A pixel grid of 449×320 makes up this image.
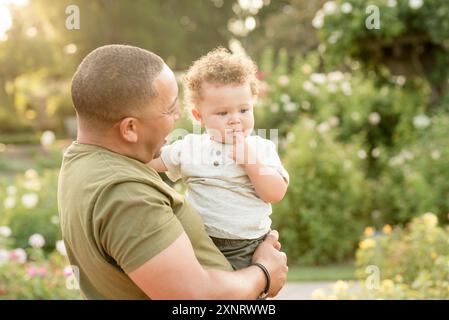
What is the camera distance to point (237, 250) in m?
2.12

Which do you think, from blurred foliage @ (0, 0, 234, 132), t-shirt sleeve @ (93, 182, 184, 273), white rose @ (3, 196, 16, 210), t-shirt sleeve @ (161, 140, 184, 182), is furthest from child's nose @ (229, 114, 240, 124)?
blurred foliage @ (0, 0, 234, 132)

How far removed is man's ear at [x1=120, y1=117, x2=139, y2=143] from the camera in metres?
1.78

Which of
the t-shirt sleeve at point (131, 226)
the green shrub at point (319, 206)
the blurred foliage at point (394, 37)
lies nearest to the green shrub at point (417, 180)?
the green shrub at point (319, 206)

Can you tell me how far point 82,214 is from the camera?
5.56 ft

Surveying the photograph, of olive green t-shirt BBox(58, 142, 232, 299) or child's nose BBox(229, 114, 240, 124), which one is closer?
olive green t-shirt BBox(58, 142, 232, 299)

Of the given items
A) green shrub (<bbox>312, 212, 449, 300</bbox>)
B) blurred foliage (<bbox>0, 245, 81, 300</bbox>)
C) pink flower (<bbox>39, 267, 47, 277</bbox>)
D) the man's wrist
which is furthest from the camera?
pink flower (<bbox>39, 267, 47, 277</bbox>)

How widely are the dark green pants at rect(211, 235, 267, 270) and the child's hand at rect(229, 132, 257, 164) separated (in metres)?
0.24

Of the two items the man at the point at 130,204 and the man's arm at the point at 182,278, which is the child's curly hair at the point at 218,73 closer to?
the man at the point at 130,204

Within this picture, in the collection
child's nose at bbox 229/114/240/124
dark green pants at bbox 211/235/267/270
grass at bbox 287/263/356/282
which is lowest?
grass at bbox 287/263/356/282

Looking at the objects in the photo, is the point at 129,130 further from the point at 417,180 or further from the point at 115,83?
the point at 417,180

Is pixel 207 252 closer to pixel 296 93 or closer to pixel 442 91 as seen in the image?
pixel 296 93

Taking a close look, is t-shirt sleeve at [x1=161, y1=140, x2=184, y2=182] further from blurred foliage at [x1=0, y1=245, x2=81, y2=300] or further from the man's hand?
blurred foliage at [x1=0, y1=245, x2=81, y2=300]

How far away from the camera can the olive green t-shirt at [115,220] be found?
5.33 ft
